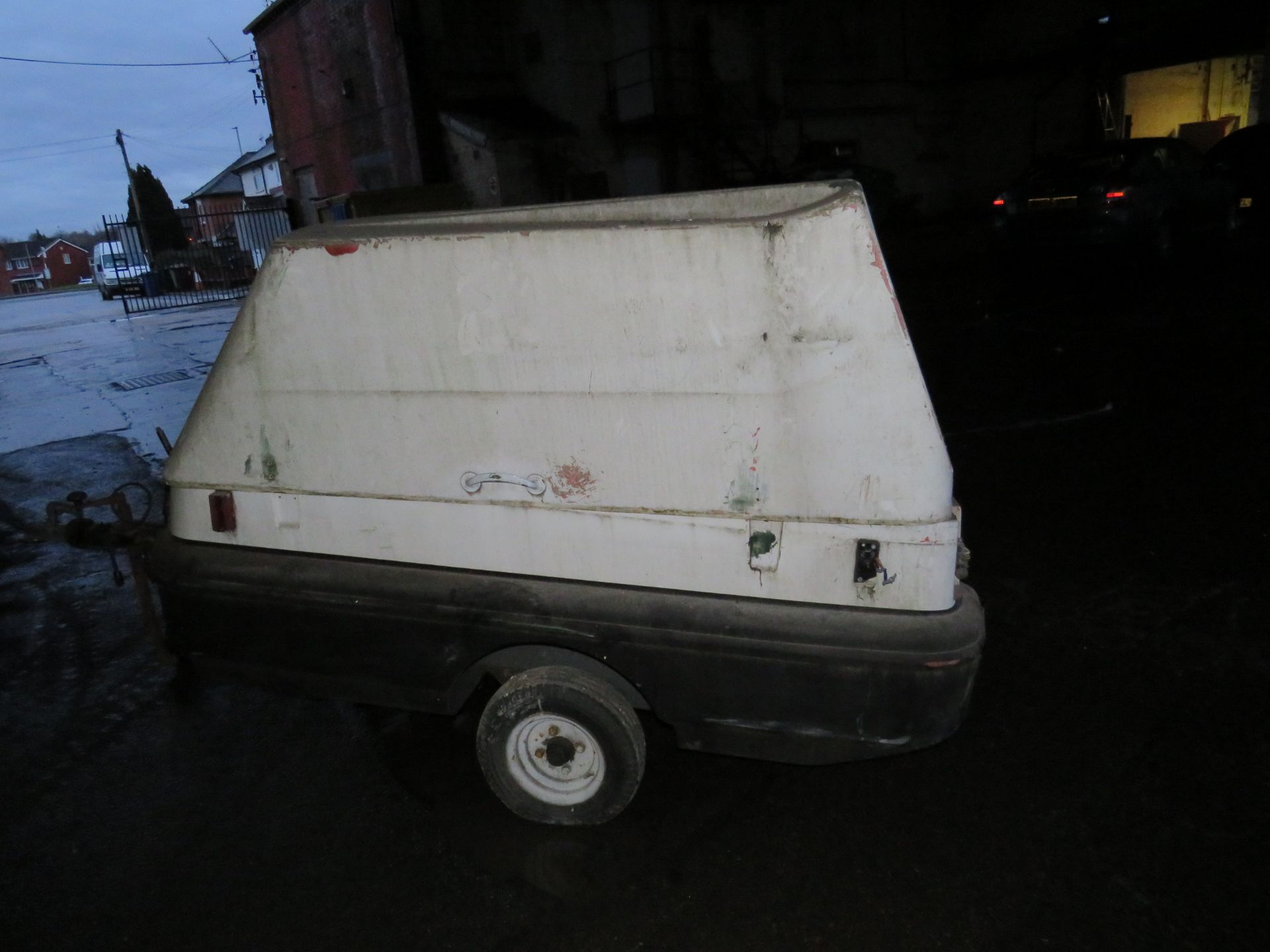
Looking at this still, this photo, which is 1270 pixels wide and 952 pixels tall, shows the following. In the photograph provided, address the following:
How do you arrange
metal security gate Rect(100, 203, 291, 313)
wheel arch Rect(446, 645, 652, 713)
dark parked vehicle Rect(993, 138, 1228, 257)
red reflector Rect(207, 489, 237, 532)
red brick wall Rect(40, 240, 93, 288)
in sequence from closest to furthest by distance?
wheel arch Rect(446, 645, 652, 713) → red reflector Rect(207, 489, 237, 532) → dark parked vehicle Rect(993, 138, 1228, 257) → metal security gate Rect(100, 203, 291, 313) → red brick wall Rect(40, 240, 93, 288)

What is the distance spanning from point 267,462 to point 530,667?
3.74 feet

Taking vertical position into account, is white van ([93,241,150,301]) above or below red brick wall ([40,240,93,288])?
below

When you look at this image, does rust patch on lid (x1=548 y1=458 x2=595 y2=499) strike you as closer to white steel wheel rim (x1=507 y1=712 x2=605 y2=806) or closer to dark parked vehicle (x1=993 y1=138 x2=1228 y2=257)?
white steel wheel rim (x1=507 y1=712 x2=605 y2=806)

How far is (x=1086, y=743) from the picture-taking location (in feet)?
10.7

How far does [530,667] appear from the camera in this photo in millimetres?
2867

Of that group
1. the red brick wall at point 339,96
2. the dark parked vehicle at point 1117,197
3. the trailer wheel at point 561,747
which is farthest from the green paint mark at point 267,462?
the red brick wall at point 339,96

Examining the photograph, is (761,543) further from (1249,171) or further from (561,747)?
(1249,171)

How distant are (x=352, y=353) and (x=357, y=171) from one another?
75.6 feet

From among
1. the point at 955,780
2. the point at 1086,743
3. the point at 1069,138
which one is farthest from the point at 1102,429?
the point at 1069,138

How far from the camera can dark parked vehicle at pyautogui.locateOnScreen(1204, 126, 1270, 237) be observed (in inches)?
539

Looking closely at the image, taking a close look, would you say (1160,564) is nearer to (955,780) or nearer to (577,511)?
(955,780)

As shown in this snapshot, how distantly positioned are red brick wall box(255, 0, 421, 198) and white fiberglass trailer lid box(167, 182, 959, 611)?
63.3 ft

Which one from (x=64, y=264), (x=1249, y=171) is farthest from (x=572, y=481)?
(x=64, y=264)

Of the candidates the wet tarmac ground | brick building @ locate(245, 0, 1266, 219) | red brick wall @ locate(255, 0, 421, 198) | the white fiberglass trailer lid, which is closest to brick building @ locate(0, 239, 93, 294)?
red brick wall @ locate(255, 0, 421, 198)
